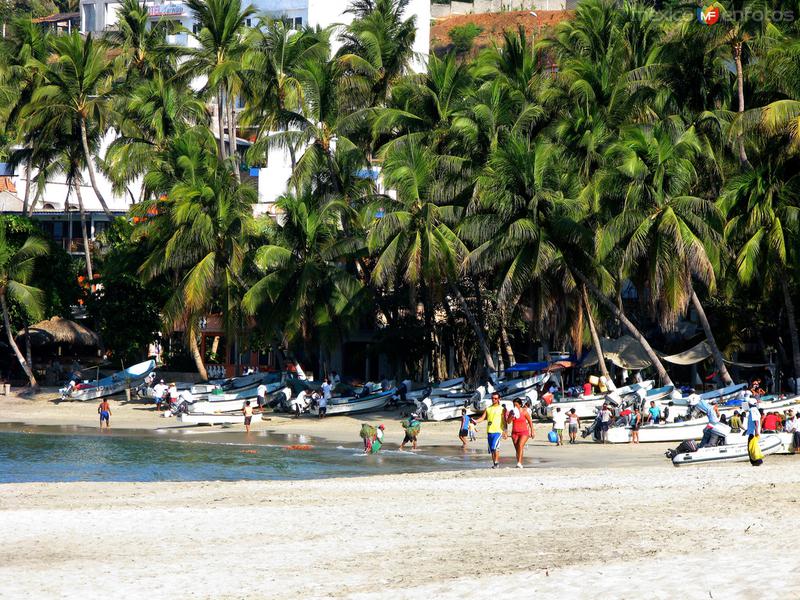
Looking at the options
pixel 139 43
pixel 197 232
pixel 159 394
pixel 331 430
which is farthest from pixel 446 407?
pixel 139 43

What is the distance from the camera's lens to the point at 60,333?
173 feet

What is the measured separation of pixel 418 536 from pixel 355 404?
26.6 meters

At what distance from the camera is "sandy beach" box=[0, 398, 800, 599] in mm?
11258

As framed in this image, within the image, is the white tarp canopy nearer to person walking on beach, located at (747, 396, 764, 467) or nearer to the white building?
person walking on beach, located at (747, 396, 764, 467)

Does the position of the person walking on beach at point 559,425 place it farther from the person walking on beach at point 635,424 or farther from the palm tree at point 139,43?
the palm tree at point 139,43

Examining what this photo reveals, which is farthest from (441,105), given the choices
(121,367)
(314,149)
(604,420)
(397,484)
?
(397,484)

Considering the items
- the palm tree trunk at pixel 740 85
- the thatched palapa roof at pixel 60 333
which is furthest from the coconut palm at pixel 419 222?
the thatched palapa roof at pixel 60 333

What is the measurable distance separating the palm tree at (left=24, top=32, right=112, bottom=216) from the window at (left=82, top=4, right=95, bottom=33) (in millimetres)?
47209

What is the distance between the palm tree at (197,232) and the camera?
44438 millimetres

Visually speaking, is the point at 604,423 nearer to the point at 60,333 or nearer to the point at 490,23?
the point at 60,333

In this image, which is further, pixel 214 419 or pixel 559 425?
pixel 214 419

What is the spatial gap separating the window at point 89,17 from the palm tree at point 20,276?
5210 centimetres

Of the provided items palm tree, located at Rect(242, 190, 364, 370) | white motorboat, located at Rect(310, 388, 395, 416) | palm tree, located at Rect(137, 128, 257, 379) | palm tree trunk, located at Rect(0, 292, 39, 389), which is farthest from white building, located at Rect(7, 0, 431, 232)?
white motorboat, located at Rect(310, 388, 395, 416)

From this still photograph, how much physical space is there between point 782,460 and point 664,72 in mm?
21626
